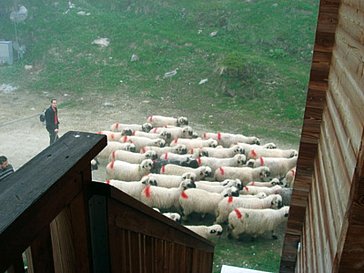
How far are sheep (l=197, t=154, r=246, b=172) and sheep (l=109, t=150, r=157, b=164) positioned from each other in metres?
0.83

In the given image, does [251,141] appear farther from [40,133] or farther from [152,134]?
[40,133]

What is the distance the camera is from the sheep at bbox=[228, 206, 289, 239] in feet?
17.5

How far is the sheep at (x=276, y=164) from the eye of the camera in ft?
24.0

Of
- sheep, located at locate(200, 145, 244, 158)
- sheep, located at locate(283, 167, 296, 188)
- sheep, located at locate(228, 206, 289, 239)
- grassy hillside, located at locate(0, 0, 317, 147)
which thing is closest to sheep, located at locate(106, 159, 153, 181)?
sheep, located at locate(200, 145, 244, 158)

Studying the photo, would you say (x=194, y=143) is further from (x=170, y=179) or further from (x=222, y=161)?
(x=170, y=179)

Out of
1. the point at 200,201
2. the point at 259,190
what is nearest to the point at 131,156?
the point at 200,201

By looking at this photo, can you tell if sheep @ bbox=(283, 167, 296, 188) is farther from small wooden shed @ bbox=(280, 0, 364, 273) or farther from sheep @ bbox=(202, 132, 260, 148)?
small wooden shed @ bbox=(280, 0, 364, 273)

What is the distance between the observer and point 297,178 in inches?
113

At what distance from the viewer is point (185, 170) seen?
6.96m

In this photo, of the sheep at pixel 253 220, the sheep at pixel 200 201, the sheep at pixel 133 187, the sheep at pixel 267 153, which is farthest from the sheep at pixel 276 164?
the sheep at pixel 133 187

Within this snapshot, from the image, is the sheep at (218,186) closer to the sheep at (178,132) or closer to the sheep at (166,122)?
the sheep at (178,132)

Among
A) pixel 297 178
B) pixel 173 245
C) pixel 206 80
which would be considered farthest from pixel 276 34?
pixel 173 245

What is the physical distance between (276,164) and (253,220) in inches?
86.4

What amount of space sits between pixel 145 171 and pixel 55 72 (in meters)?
11.0
